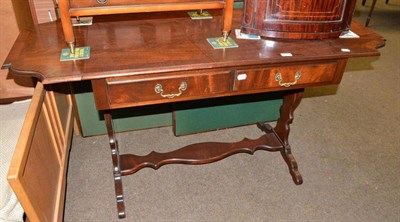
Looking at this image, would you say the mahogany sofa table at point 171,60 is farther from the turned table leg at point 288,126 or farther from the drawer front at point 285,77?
the turned table leg at point 288,126

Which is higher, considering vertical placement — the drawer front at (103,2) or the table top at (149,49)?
the drawer front at (103,2)

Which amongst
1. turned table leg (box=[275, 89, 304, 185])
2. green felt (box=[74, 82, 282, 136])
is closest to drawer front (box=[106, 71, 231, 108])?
turned table leg (box=[275, 89, 304, 185])

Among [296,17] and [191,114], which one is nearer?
[296,17]

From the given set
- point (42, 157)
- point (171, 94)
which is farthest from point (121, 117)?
point (171, 94)

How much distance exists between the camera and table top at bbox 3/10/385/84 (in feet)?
3.65

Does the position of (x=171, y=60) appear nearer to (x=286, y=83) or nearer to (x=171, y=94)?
(x=171, y=94)

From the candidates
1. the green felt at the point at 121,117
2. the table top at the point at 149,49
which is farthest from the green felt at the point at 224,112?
the table top at the point at 149,49

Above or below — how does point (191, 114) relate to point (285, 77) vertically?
below

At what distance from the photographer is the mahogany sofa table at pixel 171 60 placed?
113 centimetres

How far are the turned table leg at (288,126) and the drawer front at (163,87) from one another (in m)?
0.66

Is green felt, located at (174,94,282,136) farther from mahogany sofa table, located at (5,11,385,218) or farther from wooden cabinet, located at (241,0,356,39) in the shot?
wooden cabinet, located at (241,0,356,39)

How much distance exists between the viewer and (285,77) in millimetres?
1330

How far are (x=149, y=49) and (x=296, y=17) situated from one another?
2.01 feet

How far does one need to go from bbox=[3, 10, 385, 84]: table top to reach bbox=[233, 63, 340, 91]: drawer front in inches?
2.3
